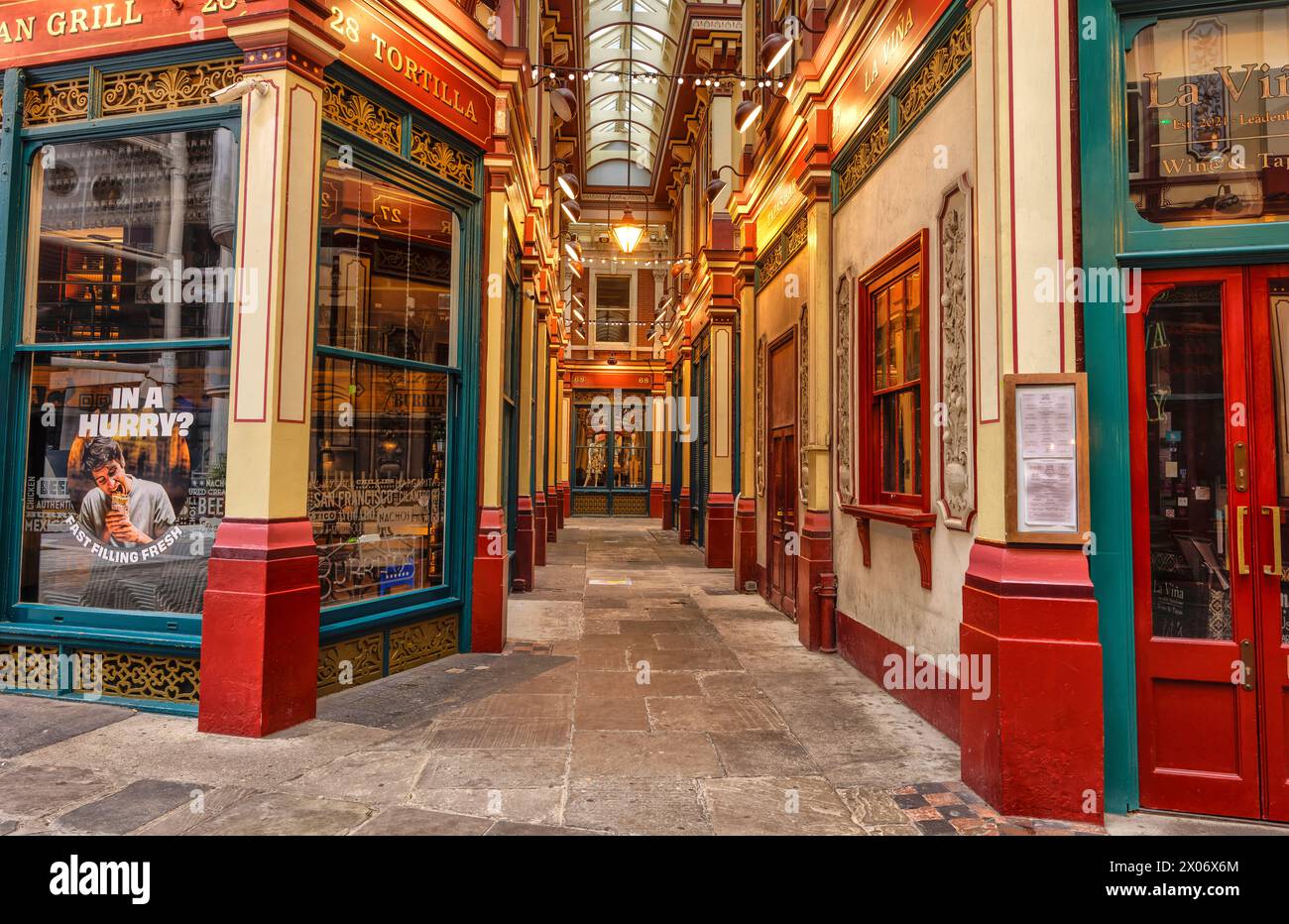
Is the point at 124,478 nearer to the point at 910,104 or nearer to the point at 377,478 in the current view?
the point at 377,478

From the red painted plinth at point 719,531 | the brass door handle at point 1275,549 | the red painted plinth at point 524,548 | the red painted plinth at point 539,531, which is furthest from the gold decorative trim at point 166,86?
the red painted plinth at point 719,531

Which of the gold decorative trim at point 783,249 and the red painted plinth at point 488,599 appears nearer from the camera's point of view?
the red painted plinth at point 488,599

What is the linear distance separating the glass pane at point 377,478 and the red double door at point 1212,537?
16.5 feet

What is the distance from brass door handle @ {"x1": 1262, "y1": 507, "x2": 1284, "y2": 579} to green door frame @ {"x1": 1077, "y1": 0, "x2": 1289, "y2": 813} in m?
0.57

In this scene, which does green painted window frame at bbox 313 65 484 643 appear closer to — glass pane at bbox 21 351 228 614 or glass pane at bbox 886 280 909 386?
glass pane at bbox 21 351 228 614

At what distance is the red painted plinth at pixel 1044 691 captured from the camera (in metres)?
3.42

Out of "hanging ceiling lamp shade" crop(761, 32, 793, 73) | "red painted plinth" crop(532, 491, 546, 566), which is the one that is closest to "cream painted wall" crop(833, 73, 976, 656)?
"hanging ceiling lamp shade" crop(761, 32, 793, 73)

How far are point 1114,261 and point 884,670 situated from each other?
3294 mm

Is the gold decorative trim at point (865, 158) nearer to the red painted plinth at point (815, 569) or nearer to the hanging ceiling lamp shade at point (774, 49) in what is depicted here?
the hanging ceiling lamp shade at point (774, 49)

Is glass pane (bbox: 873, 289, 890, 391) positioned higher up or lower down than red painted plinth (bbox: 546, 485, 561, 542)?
higher up

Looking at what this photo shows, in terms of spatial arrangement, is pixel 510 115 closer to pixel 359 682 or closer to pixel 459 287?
pixel 459 287

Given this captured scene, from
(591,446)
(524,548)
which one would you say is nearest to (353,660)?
(524,548)

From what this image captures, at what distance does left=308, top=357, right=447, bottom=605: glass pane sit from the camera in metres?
5.48
